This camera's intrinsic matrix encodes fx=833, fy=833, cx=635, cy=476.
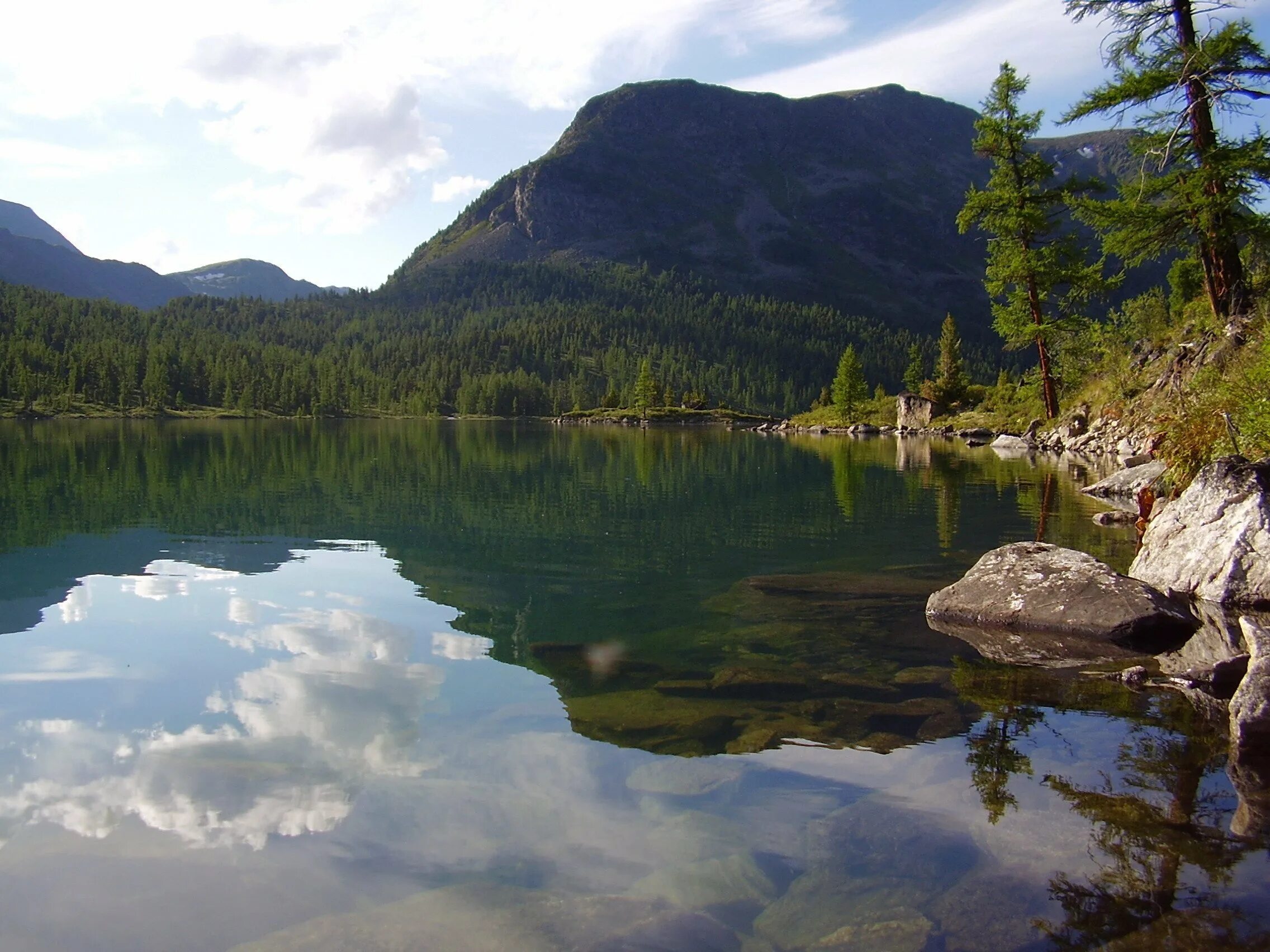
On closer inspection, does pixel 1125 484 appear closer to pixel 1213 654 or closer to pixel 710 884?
pixel 1213 654

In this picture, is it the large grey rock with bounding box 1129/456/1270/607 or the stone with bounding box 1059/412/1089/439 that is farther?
the stone with bounding box 1059/412/1089/439

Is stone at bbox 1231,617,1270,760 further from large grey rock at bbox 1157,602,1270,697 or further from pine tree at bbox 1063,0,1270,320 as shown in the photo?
pine tree at bbox 1063,0,1270,320

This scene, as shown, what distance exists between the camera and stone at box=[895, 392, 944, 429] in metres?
85.8

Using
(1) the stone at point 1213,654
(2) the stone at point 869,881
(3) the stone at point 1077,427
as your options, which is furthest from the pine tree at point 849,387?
(2) the stone at point 869,881

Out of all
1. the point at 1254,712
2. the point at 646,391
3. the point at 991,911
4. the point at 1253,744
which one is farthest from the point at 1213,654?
the point at 646,391

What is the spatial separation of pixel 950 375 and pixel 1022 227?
43238 mm

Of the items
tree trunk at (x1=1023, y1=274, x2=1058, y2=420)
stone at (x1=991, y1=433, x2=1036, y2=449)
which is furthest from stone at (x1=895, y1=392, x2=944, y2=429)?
tree trunk at (x1=1023, y1=274, x2=1058, y2=420)

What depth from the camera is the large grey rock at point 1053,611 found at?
11289 millimetres

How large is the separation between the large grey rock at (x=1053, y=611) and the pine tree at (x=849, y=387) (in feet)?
322

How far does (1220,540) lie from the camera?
529 inches

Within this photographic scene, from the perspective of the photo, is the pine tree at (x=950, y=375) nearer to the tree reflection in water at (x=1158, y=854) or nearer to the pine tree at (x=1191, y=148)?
the pine tree at (x=1191, y=148)

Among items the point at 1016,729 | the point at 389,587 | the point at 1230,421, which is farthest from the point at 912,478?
the point at 1016,729

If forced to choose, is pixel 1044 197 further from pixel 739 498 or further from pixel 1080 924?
pixel 1080 924

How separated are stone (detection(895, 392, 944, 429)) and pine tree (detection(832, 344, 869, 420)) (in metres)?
13.7
